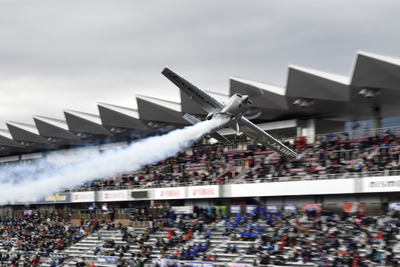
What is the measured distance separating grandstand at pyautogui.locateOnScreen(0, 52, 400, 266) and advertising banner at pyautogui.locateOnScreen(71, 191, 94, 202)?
0.36 feet

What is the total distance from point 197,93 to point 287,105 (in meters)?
21.7

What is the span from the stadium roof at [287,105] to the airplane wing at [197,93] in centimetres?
196

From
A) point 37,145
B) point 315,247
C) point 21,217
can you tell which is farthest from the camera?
point 37,145

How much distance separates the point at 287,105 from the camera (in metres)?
49.1

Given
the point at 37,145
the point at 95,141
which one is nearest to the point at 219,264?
the point at 95,141

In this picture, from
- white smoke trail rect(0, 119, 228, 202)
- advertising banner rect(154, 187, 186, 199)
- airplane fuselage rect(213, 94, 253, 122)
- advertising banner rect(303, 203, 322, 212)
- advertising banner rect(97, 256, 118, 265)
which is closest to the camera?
airplane fuselage rect(213, 94, 253, 122)

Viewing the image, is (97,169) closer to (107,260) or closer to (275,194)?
(107,260)

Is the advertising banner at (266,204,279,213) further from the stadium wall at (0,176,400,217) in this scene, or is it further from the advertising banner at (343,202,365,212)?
the advertising banner at (343,202,365,212)

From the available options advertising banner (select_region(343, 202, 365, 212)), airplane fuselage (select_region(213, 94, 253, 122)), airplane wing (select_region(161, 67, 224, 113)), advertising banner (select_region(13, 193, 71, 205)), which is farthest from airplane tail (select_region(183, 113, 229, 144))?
advertising banner (select_region(13, 193, 71, 205))

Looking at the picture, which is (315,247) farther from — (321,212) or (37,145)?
(37,145)

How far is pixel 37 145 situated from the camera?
75.7 meters

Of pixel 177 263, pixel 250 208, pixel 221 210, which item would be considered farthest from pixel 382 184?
pixel 177 263

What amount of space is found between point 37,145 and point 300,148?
1622 inches

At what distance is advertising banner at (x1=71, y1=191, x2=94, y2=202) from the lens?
196 ft
